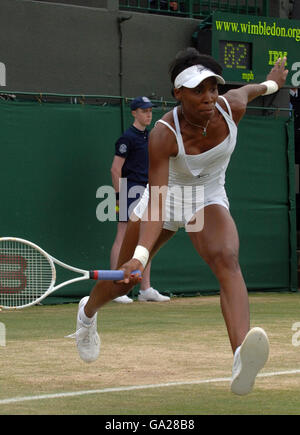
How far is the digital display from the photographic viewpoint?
11.2 meters

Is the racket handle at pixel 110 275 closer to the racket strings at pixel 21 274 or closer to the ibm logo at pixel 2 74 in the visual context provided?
the racket strings at pixel 21 274

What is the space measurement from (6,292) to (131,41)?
416 cm

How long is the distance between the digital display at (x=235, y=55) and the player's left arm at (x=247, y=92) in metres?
5.27

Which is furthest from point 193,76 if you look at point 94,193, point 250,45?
point 250,45

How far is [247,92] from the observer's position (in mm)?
5465

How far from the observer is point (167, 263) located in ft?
34.5

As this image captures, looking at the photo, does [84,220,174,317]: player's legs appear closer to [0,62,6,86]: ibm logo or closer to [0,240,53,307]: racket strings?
[0,240,53,307]: racket strings

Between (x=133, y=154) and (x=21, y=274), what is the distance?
6.72 ft

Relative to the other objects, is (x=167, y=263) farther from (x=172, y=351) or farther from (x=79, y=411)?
(x=79, y=411)

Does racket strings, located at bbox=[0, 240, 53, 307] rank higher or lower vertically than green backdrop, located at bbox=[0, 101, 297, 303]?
lower

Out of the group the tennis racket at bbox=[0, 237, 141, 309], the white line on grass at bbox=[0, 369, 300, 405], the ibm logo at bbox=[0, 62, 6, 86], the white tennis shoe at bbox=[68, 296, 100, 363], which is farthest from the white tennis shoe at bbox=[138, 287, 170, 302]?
the white line on grass at bbox=[0, 369, 300, 405]

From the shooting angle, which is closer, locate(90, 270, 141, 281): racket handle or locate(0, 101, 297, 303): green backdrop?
locate(90, 270, 141, 281): racket handle

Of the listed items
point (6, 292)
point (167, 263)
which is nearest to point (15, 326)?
point (6, 292)

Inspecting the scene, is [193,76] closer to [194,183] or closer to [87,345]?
[194,183]
